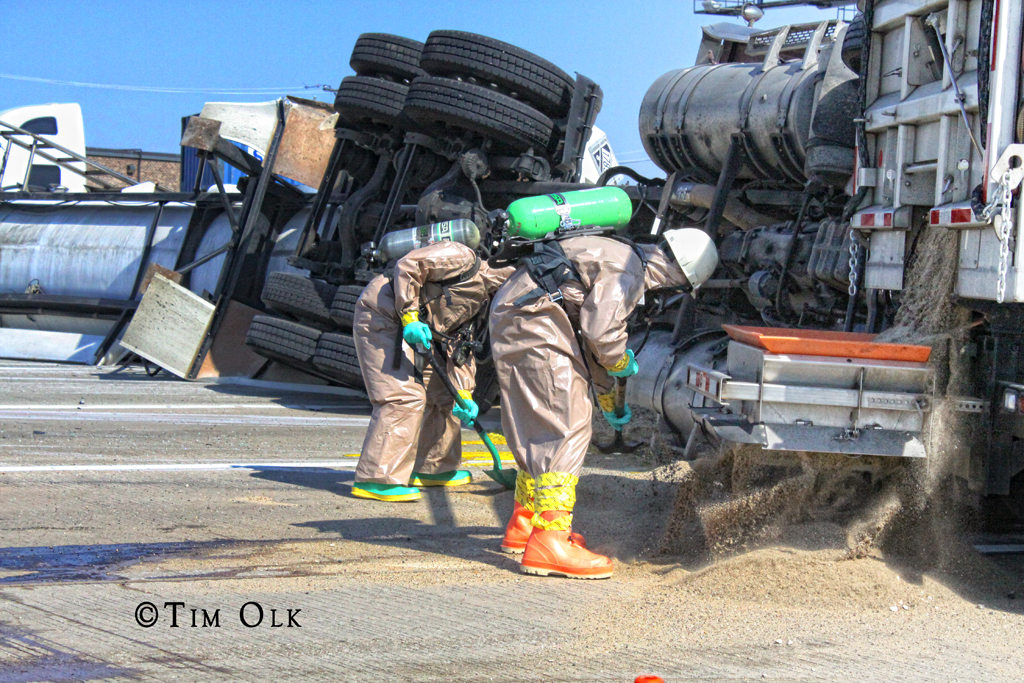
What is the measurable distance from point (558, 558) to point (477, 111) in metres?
4.90

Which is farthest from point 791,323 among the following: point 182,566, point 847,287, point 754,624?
point 182,566

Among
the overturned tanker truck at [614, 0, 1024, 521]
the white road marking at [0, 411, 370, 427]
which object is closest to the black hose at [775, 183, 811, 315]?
the overturned tanker truck at [614, 0, 1024, 521]

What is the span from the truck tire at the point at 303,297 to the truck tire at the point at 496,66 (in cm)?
214

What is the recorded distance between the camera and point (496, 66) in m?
8.20

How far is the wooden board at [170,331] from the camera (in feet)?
34.0

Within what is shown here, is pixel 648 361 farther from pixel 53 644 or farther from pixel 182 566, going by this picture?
pixel 53 644

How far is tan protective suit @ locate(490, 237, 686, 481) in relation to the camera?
4.16 metres

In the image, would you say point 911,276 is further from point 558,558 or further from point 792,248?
point 792,248

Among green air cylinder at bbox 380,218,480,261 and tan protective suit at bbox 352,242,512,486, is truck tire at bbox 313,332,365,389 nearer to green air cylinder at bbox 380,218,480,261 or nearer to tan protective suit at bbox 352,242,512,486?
green air cylinder at bbox 380,218,480,261

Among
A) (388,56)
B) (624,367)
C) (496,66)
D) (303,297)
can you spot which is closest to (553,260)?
(624,367)

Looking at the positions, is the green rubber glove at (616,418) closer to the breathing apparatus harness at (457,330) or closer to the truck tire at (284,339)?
the breathing apparatus harness at (457,330)

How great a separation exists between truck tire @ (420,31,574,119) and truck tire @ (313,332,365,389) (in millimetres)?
2371

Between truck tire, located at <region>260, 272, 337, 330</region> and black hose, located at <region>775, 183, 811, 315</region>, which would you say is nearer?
black hose, located at <region>775, 183, 811, 315</region>

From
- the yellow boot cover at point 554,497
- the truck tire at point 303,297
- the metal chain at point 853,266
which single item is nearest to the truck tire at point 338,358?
the truck tire at point 303,297
